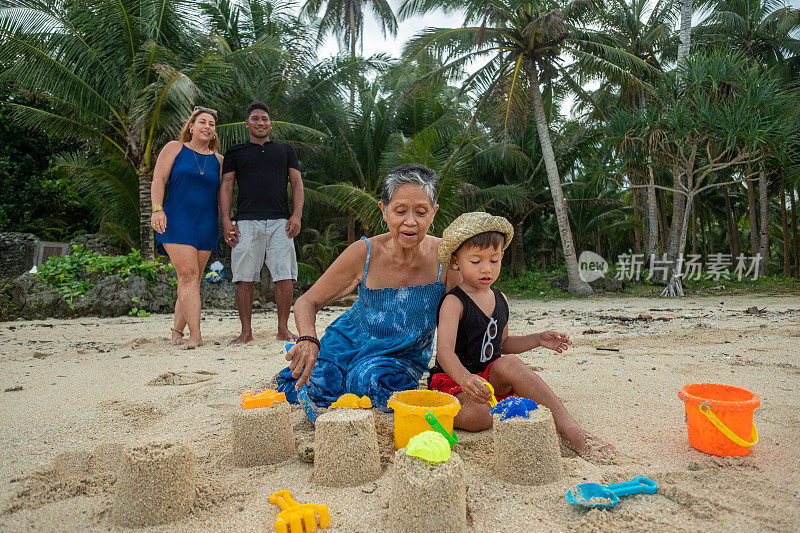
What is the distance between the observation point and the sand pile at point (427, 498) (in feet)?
4.41

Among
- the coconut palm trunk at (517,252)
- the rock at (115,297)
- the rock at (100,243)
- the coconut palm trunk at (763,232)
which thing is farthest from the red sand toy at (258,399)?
the coconut palm trunk at (763,232)

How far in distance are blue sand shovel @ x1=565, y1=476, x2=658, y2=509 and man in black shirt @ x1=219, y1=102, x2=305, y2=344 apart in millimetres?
3360

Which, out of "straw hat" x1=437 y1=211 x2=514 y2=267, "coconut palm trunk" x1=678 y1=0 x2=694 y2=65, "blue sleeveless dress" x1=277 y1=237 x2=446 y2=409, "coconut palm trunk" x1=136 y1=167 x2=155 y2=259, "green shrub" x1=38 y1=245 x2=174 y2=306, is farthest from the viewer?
"coconut palm trunk" x1=678 y1=0 x2=694 y2=65

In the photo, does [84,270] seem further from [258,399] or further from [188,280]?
[258,399]

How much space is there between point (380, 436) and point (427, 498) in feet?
2.50

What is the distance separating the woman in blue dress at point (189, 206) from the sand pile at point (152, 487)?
112 inches

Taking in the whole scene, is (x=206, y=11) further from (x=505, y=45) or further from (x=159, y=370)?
(x=159, y=370)

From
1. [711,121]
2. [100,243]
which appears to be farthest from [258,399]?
[100,243]

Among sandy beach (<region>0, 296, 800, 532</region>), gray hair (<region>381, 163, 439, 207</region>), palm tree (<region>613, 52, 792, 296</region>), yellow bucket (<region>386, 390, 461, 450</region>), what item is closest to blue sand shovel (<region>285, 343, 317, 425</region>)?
sandy beach (<region>0, 296, 800, 532</region>)

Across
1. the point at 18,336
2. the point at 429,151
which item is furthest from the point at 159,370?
the point at 429,151

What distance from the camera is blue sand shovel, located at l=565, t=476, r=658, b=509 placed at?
1.46m

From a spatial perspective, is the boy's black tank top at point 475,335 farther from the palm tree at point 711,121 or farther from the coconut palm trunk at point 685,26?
the coconut palm trunk at point 685,26

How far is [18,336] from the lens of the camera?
16.6 ft

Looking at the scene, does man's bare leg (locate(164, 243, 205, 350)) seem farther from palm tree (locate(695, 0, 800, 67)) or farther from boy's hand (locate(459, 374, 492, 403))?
palm tree (locate(695, 0, 800, 67))
